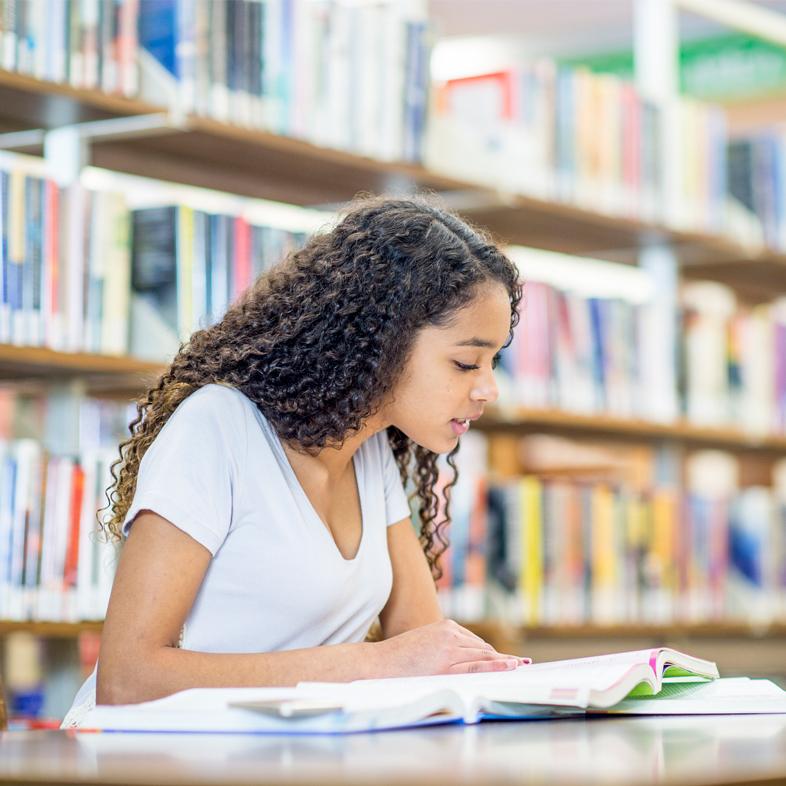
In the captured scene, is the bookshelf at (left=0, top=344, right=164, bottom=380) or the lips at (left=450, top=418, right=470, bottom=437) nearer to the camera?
the lips at (left=450, top=418, right=470, bottom=437)

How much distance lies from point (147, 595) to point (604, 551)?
1.91m

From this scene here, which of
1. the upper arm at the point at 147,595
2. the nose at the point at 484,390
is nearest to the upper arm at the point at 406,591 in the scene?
the nose at the point at 484,390

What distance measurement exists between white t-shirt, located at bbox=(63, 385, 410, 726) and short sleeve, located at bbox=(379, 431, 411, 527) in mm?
174

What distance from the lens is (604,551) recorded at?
121 inches

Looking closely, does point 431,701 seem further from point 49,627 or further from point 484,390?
point 49,627

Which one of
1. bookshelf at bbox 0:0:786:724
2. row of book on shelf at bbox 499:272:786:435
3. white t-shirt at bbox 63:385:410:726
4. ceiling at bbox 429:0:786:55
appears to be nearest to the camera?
Result: white t-shirt at bbox 63:385:410:726

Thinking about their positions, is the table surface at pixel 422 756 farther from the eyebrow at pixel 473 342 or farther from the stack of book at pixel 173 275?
the stack of book at pixel 173 275

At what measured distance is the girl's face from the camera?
1.52 meters

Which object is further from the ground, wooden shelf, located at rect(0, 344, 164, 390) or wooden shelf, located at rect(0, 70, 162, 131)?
wooden shelf, located at rect(0, 70, 162, 131)

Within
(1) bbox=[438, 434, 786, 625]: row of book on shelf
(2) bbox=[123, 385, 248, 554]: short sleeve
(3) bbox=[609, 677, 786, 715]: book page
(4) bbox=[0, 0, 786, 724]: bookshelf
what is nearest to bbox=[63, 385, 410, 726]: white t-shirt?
(2) bbox=[123, 385, 248, 554]: short sleeve

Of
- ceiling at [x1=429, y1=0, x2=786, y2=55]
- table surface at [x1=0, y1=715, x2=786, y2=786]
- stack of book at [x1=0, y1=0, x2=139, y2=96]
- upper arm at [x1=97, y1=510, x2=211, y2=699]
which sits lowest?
table surface at [x1=0, y1=715, x2=786, y2=786]

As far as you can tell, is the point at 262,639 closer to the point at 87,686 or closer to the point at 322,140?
the point at 87,686

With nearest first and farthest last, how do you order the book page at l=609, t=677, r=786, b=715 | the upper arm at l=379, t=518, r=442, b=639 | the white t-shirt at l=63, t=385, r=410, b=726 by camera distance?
the book page at l=609, t=677, r=786, b=715
the white t-shirt at l=63, t=385, r=410, b=726
the upper arm at l=379, t=518, r=442, b=639

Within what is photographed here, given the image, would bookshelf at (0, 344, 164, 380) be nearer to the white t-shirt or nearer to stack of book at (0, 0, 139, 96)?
stack of book at (0, 0, 139, 96)
